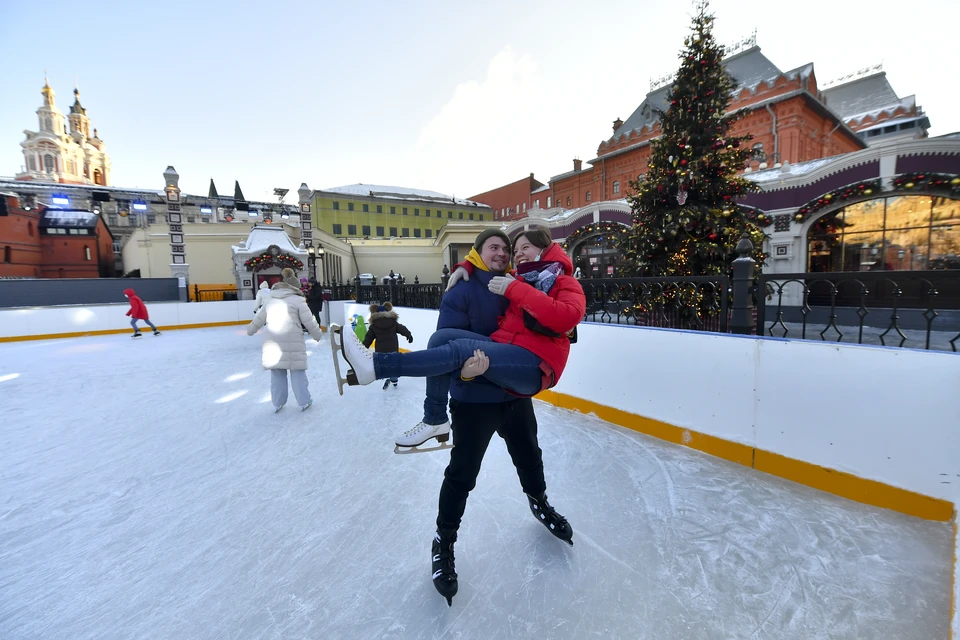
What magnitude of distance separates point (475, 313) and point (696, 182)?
546cm

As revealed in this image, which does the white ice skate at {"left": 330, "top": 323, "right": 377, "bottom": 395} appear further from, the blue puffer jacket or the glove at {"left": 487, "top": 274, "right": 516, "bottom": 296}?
the glove at {"left": 487, "top": 274, "right": 516, "bottom": 296}

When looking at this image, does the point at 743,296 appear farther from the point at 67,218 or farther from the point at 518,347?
the point at 67,218

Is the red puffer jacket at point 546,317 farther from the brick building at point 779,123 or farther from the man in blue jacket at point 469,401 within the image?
the brick building at point 779,123

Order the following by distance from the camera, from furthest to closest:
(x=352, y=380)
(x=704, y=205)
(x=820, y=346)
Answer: (x=704, y=205) → (x=820, y=346) → (x=352, y=380)

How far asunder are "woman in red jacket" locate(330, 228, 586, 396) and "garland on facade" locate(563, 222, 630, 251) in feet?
31.7

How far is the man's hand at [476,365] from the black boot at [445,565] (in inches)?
33.0

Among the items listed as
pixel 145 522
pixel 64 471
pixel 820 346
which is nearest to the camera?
pixel 145 522

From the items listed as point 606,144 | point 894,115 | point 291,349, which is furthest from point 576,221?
point 894,115

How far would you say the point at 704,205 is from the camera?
18.4 ft

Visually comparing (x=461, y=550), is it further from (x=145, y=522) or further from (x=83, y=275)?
(x=83, y=275)

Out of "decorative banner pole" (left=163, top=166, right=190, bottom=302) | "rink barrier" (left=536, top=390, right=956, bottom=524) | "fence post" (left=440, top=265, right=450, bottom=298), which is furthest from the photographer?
"decorative banner pole" (left=163, top=166, right=190, bottom=302)

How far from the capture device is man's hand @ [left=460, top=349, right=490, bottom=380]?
4.86 ft

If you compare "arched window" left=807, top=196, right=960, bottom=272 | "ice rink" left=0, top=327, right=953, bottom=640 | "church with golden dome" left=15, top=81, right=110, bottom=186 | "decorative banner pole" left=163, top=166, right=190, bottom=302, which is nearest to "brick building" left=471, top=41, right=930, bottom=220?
"arched window" left=807, top=196, right=960, bottom=272

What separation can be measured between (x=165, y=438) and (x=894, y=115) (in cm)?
3802
